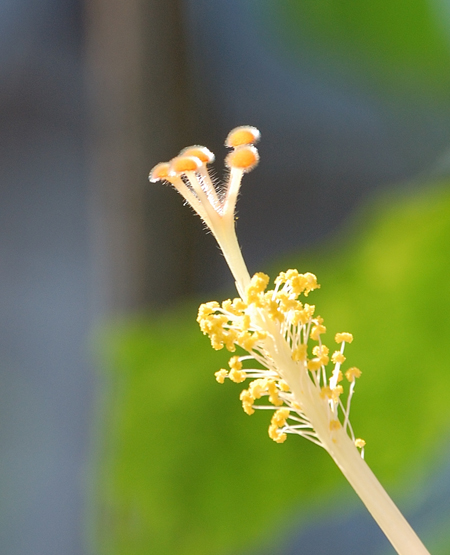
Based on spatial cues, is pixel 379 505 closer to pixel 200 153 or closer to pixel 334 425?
pixel 334 425

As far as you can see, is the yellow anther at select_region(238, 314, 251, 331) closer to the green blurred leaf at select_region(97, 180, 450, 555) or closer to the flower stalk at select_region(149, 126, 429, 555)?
the flower stalk at select_region(149, 126, 429, 555)

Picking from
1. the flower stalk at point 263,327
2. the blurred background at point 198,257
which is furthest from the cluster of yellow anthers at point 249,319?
the blurred background at point 198,257

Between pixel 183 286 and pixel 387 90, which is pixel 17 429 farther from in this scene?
pixel 387 90

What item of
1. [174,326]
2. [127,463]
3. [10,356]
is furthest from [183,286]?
[10,356]

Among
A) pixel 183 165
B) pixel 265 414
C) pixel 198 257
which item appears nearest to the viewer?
pixel 183 165

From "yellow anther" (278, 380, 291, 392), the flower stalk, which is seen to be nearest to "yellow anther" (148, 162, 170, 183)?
the flower stalk

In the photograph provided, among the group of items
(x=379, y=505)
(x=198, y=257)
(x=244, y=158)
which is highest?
(x=198, y=257)

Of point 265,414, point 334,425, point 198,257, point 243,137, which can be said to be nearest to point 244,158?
point 243,137
